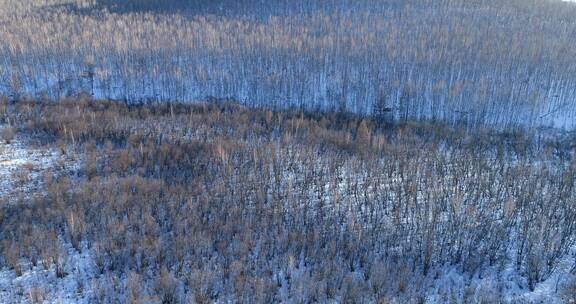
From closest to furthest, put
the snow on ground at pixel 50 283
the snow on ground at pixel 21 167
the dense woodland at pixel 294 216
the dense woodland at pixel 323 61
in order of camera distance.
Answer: the snow on ground at pixel 50 283 < the dense woodland at pixel 294 216 < the snow on ground at pixel 21 167 < the dense woodland at pixel 323 61

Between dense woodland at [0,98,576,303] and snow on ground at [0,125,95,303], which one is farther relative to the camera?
dense woodland at [0,98,576,303]

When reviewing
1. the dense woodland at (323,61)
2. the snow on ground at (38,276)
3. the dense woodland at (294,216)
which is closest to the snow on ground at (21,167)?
the snow on ground at (38,276)

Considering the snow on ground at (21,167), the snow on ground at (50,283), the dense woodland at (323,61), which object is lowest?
the snow on ground at (50,283)

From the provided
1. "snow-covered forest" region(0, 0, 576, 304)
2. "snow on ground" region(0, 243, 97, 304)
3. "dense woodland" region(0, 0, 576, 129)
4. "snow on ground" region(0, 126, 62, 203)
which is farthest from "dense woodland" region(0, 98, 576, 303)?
"dense woodland" region(0, 0, 576, 129)

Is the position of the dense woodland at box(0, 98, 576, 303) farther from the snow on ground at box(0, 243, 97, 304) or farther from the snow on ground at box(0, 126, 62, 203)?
the snow on ground at box(0, 126, 62, 203)

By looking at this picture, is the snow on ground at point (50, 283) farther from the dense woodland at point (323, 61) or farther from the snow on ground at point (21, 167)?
the dense woodland at point (323, 61)

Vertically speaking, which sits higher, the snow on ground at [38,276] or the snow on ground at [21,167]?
the snow on ground at [21,167]

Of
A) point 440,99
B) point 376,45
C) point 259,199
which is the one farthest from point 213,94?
point 259,199

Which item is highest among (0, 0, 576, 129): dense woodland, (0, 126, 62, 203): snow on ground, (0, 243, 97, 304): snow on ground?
(0, 0, 576, 129): dense woodland
